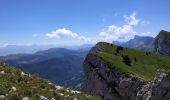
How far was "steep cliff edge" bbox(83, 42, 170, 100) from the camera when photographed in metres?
110

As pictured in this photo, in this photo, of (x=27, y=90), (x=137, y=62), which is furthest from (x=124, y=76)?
(x=27, y=90)

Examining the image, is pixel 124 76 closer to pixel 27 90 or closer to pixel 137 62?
pixel 137 62

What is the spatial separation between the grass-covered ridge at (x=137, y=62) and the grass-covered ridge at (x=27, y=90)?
103218mm

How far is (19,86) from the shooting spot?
53.0 ft

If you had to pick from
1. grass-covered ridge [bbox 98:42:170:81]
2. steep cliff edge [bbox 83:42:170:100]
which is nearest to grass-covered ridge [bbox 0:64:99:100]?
steep cliff edge [bbox 83:42:170:100]

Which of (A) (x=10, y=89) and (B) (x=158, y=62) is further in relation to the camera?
(B) (x=158, y=62)

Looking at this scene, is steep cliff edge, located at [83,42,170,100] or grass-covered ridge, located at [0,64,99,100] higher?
grass-covered ridge, located at [0,64,99,100]

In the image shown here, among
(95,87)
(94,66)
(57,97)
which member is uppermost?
(57,97)

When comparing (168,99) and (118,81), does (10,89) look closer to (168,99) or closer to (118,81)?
(168,99)

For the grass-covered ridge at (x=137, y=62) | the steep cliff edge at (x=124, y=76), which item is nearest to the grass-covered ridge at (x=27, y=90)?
the steep cliff edge at (x=124, y=76)

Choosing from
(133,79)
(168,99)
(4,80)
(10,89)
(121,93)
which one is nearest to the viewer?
(10,89)

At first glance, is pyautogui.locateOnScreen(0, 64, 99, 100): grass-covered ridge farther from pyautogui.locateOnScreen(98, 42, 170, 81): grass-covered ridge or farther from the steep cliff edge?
pyautogui.locateOnScreen(98, 42, 170, 81): grass-covered ridge

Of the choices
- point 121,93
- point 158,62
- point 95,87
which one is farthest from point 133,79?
point 158,62

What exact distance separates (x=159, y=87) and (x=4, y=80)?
96342 millimetres
